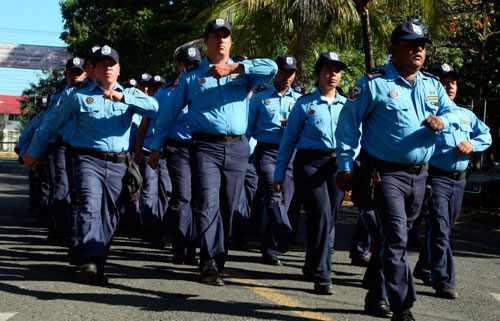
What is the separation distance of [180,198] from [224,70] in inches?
79.5

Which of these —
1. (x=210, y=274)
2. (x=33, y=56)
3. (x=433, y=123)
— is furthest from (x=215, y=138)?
(x=33, y=56)

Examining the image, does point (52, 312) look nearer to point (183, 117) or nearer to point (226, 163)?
point (226, 163)

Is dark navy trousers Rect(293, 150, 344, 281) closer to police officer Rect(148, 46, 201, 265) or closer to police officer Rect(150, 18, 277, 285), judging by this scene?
police officer Rect(150, 18, 277, 285)

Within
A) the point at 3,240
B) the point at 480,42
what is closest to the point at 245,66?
the point at 3,240

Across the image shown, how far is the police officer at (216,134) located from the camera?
255 inches

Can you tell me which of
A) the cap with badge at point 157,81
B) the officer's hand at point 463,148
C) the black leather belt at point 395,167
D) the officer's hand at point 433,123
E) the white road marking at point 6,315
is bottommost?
the white road marking at point 6,315

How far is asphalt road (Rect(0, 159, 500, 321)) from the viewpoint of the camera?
214 inches

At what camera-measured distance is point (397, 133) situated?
5242mm

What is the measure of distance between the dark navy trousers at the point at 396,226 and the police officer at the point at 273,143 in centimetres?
278

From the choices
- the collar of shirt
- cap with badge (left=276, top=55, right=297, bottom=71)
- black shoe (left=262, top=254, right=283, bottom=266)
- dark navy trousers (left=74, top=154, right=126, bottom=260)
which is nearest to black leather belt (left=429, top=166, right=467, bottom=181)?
black shoe (left=262, top=254, right=283, bottom=266)

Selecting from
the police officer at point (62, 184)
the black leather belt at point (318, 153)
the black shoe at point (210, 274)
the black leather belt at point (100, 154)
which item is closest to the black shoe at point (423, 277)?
the black leather belt at point (318, 153)

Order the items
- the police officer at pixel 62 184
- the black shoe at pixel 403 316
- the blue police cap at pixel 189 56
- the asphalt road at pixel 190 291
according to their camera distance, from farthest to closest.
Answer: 1. the police officer at pixel 62 184
2. the blue police cap at pixel 189 56
3. the asphalt road at pixel 190 291
4. the black shoe at pixel 403 316

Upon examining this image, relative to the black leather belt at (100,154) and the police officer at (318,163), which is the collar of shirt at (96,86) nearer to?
the black leather belt at (100,154)

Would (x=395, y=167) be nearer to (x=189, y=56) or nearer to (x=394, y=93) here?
(x=394, y=93)
